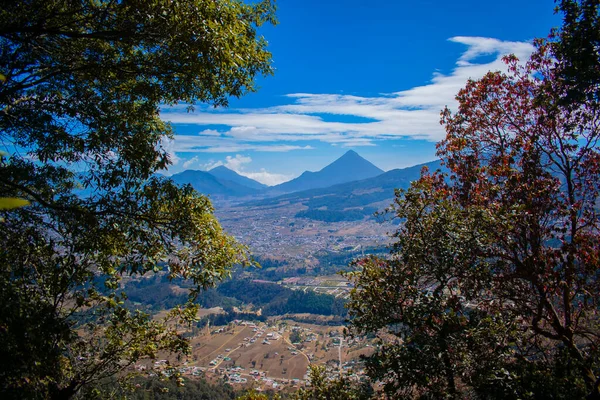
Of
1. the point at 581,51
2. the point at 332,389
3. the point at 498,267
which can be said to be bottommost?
the point at 332,389

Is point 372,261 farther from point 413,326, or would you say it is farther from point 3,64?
point 3,64

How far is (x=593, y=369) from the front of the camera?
5.43m

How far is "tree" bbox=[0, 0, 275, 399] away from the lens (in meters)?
3.99

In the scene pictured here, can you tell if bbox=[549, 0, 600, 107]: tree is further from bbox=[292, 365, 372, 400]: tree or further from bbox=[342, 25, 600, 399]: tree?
bbox=[292, 365, 372, 400]: tree

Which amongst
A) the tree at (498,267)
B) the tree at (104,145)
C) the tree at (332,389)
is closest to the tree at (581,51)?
the tree at (498,267)

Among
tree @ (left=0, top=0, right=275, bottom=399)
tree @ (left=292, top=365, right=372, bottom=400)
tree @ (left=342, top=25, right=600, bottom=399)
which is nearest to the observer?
tree @ (left=0, top=0, right=275, bottom=399)

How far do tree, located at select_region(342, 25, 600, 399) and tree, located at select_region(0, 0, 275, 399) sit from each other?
279 cm

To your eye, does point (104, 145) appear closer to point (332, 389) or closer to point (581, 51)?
point (332, 389)

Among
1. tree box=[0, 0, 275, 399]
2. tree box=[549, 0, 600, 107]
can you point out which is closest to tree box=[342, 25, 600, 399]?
tree box=[549, 0, 600, 107]

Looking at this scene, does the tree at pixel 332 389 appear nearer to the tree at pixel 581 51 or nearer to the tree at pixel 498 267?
the tree at pixel 498 267

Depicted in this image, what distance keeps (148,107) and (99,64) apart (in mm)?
903

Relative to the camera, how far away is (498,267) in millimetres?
6062

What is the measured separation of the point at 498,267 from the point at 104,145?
255 inches

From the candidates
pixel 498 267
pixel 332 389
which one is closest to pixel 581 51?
pixel 498 267
